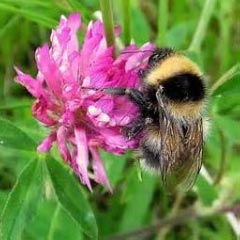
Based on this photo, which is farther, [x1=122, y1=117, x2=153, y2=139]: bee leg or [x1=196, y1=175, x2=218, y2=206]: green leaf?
[x1=196, y1=175, x2=218, y2=206]: green leaf

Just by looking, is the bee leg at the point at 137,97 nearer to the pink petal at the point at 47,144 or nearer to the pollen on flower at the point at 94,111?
the pollen on flower at the point at 94,111

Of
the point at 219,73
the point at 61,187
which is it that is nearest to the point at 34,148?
the point at 61,187

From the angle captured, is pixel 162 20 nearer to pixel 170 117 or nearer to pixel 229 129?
pixel 229 129

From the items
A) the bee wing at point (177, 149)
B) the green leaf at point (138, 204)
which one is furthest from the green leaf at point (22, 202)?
the green leaf at point (138, 204)

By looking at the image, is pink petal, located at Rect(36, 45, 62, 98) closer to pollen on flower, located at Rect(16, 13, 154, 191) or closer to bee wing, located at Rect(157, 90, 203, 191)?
pollen on flower, located at Rect(16, 13, 154, 191)

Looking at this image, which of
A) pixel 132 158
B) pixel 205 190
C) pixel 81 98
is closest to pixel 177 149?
pixel 81 98

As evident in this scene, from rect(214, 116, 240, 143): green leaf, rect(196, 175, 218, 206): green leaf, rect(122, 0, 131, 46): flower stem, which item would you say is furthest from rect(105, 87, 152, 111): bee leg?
rect(196, 175, 218, 206): green leaf
